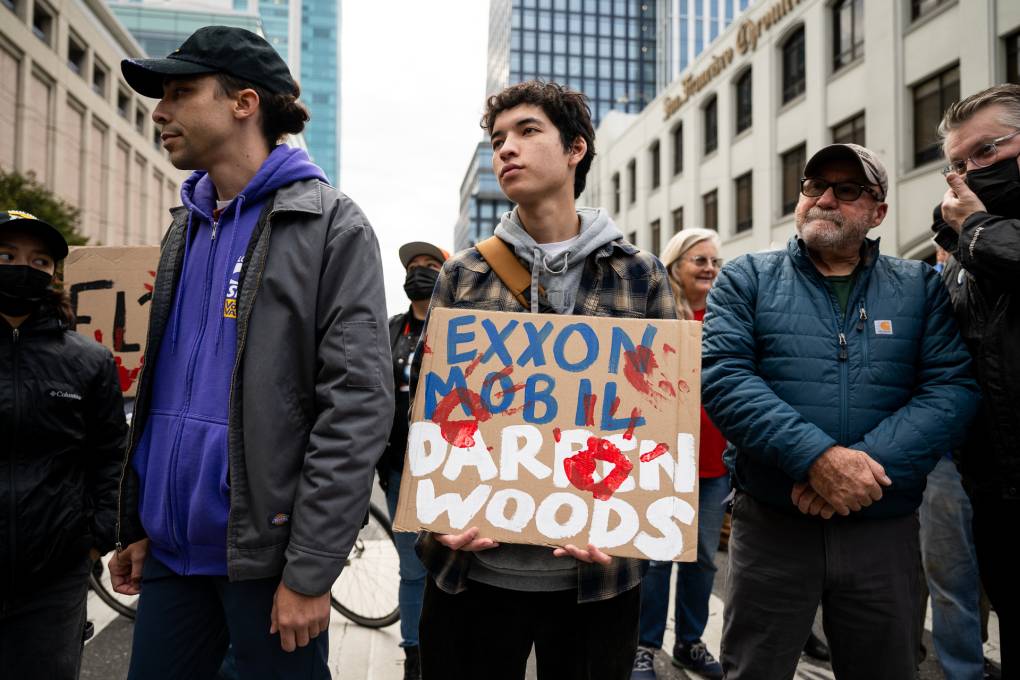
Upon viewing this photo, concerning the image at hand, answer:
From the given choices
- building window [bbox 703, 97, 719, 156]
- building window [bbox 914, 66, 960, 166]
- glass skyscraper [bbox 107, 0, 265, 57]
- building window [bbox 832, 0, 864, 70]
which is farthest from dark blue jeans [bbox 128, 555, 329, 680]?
glass skyscraper [bbox 107, 0, 265, 57]

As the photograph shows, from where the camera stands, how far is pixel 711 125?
2519 centimetres

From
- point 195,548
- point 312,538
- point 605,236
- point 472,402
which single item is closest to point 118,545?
point 195,548

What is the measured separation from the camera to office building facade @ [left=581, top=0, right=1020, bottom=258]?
46.2ft

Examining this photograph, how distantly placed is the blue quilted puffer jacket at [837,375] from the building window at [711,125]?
23670 millimetres

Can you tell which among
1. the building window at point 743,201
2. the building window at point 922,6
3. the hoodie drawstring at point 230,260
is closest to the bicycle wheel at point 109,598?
the hoodie drawstring at point 230,260

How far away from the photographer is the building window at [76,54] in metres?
29.1

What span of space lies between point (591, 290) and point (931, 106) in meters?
15.7

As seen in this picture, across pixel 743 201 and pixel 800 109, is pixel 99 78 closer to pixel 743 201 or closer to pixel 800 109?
pixel 743 201

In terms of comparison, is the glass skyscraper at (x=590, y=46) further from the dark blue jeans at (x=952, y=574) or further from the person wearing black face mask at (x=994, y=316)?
the person wearing black face mask at (x=994, y=316)

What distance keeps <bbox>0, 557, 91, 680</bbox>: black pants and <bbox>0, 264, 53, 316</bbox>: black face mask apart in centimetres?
92

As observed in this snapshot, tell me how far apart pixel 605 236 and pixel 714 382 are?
2.08 ft

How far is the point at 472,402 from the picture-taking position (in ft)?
6.28

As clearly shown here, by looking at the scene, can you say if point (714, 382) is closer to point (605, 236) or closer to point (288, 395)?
point (605, 236)

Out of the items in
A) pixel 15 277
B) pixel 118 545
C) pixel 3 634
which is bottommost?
pixel 3 634
